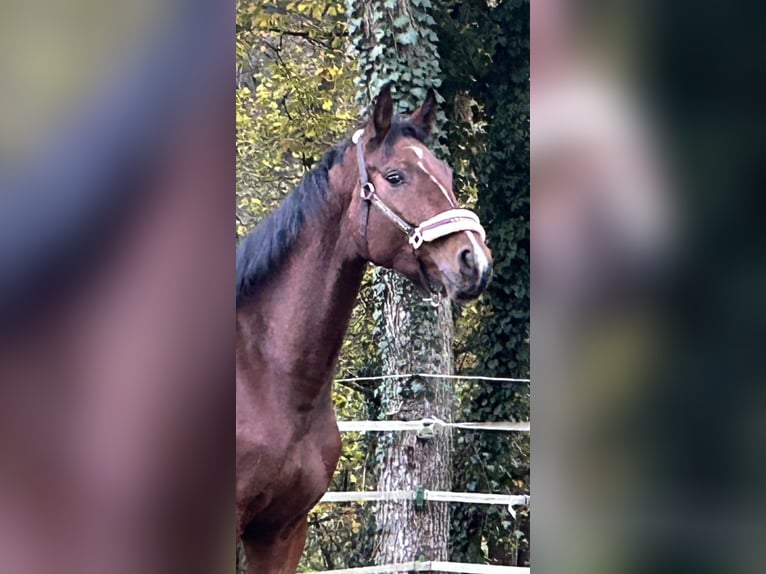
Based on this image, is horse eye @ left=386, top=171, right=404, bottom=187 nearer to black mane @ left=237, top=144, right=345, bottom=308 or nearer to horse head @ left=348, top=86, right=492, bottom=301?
horse head @ left=348, top=86, right=492, bottom=301

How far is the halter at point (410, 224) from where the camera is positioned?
108 inches

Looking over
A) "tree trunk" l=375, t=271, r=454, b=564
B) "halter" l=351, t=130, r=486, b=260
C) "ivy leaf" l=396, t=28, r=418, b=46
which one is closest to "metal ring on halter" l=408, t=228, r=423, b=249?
"halter" l=351, t=130, r=486, b=260

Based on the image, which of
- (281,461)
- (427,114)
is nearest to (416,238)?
(427,114)

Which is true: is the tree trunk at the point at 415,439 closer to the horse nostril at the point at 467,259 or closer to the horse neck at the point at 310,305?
the horse nostril at the point at 467,259

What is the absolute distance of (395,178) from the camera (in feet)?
9.18

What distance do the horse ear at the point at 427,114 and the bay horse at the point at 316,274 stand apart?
27cm
